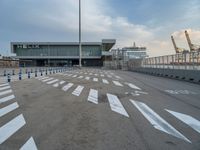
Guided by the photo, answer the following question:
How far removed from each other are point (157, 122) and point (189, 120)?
1039 mm

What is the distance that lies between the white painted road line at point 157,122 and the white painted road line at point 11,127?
362 centimetres

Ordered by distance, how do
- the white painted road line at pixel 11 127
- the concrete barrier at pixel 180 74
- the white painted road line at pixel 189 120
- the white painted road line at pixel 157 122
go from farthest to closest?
1. the concrete barrier at pixel 180 74
2. the white painted road line at pixel 189 120
3. the white painted road line at pixel 157 122
4. the white painted road line at pixel 11 127

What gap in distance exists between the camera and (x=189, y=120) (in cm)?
678

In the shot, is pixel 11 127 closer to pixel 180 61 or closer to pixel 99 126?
pixel 99 126

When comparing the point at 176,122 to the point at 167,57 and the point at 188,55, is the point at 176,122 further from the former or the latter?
the point at 167,57

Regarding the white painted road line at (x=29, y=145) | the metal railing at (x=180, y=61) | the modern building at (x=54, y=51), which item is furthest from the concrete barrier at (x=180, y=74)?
the modern building at (x=54, y=51)

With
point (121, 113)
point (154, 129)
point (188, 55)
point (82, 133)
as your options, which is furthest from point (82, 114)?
point (188, 55)

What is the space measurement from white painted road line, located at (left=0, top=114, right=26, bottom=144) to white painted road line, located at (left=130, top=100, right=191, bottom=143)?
3.62 metres

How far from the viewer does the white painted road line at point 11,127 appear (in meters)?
5.27

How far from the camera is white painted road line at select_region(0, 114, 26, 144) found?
5.27 metres

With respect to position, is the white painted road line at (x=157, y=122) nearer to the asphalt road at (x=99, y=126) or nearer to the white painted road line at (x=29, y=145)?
the asphalt road at (x=99, y=126)

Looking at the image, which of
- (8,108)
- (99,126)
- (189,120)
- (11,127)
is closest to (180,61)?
(189,120)

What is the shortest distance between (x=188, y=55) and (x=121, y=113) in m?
16.7

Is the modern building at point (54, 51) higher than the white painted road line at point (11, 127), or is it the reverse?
the modern building at point (54, 51)
